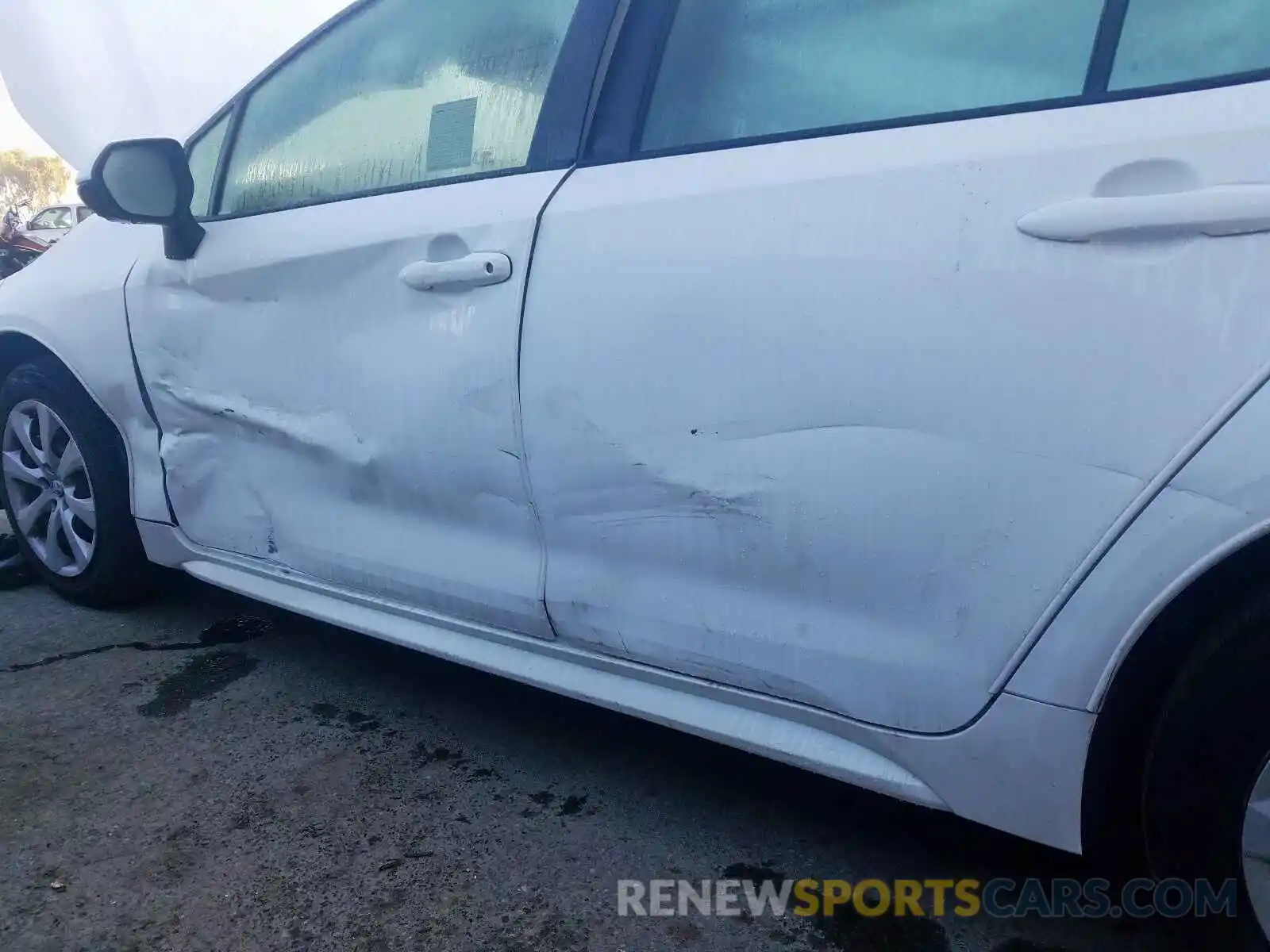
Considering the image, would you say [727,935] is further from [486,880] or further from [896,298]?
[896,298]

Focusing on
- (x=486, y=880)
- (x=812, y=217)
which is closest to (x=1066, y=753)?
(x=812, y=217)

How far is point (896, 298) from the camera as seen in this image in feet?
4.69

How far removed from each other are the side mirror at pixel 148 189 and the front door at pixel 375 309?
59mm

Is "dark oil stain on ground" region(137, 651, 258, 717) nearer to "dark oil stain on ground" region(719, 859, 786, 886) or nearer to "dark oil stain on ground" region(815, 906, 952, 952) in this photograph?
"dark oil stain on ground" region(719, 859, 786, 886)

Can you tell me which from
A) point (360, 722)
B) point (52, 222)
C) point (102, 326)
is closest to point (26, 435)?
point (102, 326)

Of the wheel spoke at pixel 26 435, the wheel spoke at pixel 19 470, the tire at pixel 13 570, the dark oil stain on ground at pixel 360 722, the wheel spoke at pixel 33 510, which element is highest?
the wheel spoke at pixel 26 435

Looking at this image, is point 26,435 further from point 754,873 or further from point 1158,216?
point 1158,216

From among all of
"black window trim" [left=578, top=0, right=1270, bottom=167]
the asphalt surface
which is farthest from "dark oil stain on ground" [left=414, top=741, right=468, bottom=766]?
"black window trim" [left=578, top=0, right=1270, bottom=167]

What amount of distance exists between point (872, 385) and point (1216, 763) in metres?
0.64

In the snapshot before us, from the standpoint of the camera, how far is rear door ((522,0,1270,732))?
1261 mm

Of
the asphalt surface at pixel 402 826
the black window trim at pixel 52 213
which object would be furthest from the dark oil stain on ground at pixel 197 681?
the black window trim at pixel 52 213

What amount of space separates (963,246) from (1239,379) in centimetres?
37

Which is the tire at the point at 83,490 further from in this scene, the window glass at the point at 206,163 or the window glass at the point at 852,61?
the window glass at the point at 852,61

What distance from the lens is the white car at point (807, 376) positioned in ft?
4.17
